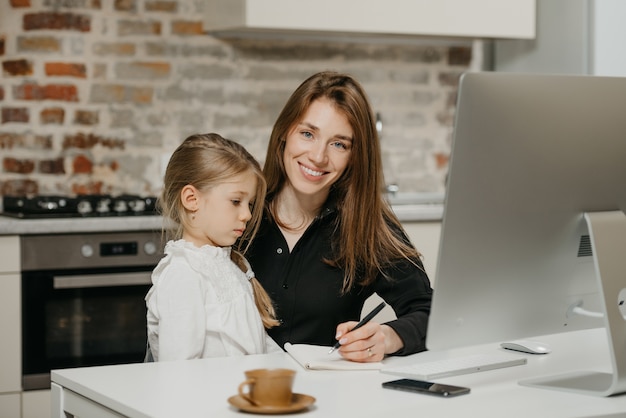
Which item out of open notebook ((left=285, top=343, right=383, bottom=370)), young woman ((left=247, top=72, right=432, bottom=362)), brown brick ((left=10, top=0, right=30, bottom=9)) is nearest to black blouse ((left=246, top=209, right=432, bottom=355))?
young woman ((left=247, top=72, right=432, bottom=362))

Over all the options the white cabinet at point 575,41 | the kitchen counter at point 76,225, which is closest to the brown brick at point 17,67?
the kitchen counter at point 76,225

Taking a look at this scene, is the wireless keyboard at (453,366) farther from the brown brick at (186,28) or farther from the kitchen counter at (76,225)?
the brown brick at (186,28)

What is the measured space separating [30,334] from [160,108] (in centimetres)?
110

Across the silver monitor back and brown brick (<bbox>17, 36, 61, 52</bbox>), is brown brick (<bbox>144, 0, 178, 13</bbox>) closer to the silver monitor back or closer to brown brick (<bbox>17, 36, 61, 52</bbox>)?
brown brick (<bbox>17, 36, 61, 52</bbox>)

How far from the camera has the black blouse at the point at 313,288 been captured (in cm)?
229

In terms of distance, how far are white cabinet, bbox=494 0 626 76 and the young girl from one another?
2.15 m

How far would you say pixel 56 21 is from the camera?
12.1 feet

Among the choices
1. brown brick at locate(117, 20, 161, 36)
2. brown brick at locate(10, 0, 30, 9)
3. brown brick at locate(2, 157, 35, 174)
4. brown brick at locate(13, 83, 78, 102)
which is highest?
brown brick at locate(10, 0, 30, 9)

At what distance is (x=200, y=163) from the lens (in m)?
2.10

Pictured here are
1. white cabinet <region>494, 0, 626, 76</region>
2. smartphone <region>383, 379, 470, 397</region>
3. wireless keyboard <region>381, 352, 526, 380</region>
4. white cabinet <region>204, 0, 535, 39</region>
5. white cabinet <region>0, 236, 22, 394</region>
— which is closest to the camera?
smartphone <region>383, 379, 470, 397</region>

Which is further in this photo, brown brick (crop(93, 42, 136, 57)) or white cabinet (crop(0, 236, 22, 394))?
brown brick (crop(93, 42, 136, 57))

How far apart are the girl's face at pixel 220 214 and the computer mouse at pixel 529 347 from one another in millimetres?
621

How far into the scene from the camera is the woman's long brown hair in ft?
7.41

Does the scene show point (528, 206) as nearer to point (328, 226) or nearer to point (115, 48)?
point (328, 226)
